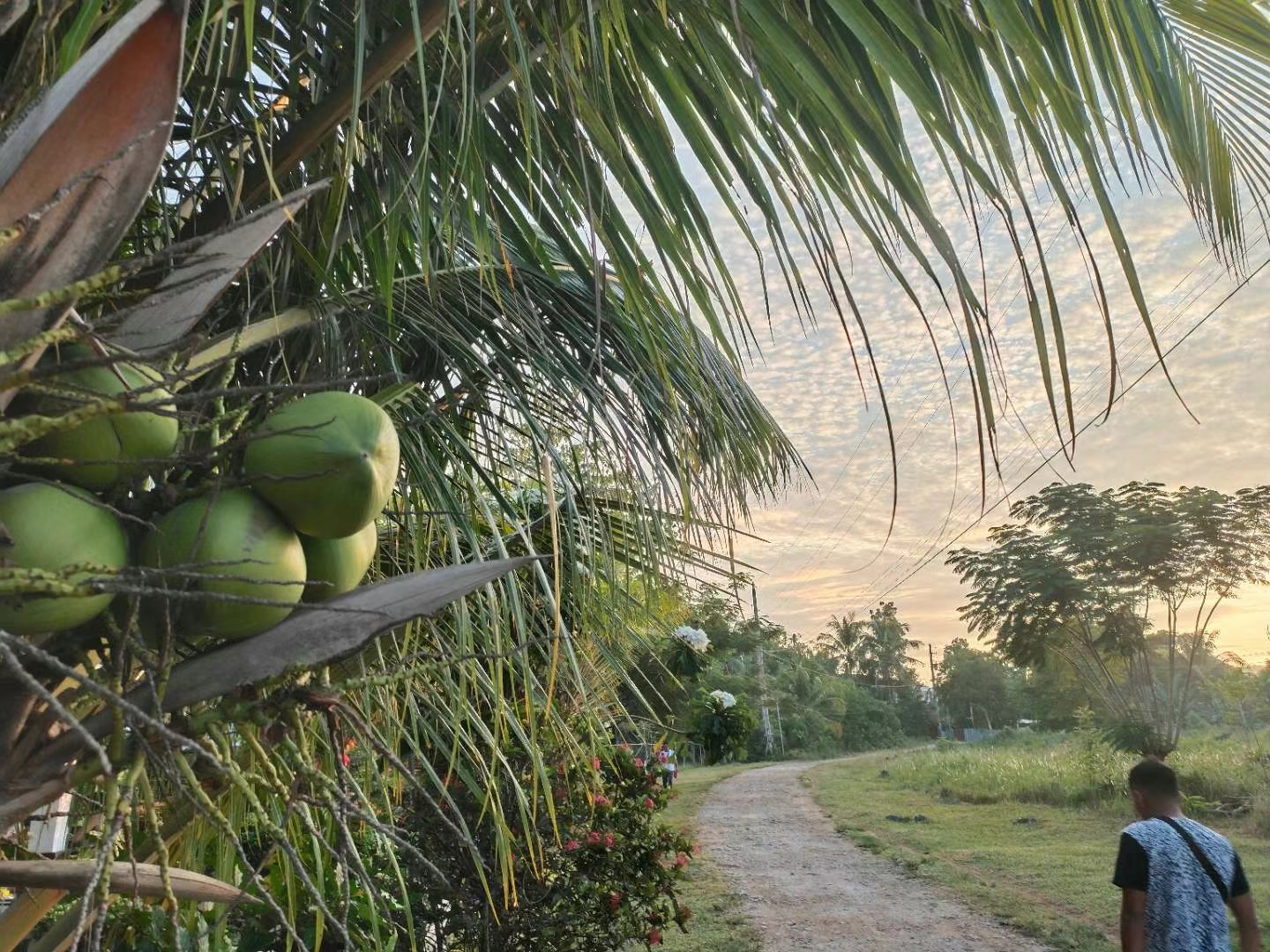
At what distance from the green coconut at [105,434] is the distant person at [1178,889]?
12.5ft

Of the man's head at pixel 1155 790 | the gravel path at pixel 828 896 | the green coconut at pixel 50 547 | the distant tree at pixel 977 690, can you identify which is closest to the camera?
the green coconut at pixel 50 547

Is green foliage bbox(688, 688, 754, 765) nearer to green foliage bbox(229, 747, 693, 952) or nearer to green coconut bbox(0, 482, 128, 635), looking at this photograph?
green foliage bbox(229, 747, 693, 952)

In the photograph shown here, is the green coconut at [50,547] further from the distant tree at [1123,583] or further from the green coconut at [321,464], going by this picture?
the distant tree at [1123,583]

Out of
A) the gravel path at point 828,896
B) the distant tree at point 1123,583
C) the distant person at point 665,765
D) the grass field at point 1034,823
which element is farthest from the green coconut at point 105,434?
the distant tree at point 1123,583

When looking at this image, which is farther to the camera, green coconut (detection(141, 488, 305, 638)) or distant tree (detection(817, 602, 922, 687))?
distant tree (detection(817, 602, 922, 687))

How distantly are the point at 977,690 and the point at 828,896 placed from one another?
4221 cm

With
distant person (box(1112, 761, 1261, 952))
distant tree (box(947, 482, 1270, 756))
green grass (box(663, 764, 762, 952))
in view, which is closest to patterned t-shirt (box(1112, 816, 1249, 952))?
distant person (box(1112, 761, 1261, 952))

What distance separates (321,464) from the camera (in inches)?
21.5

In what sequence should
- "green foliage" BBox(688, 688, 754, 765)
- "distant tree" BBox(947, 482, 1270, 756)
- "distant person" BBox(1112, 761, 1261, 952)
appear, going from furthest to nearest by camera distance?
"distant tree" BBox(947, 482, 1270, 756)
"green foliage" BBox(688, 688, 754, 765)
"distant person" BBox(1112, 761, 1261, 952)

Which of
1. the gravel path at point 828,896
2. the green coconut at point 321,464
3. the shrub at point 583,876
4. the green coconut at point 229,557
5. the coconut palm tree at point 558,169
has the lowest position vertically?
the gravel path at point 828,896

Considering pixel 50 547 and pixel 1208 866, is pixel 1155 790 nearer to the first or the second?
pixel 1208 866

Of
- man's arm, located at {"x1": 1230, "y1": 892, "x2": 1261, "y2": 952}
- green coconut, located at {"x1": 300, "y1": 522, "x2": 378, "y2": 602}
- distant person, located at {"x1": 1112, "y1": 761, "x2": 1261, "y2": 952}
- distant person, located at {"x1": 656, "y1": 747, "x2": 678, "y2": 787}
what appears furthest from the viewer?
distant person, located at {"x1": 656, "y1": 747, "x2": 678, "y2": 787}

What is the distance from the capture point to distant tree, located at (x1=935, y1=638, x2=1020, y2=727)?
152ft

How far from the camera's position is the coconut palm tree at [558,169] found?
820mm
